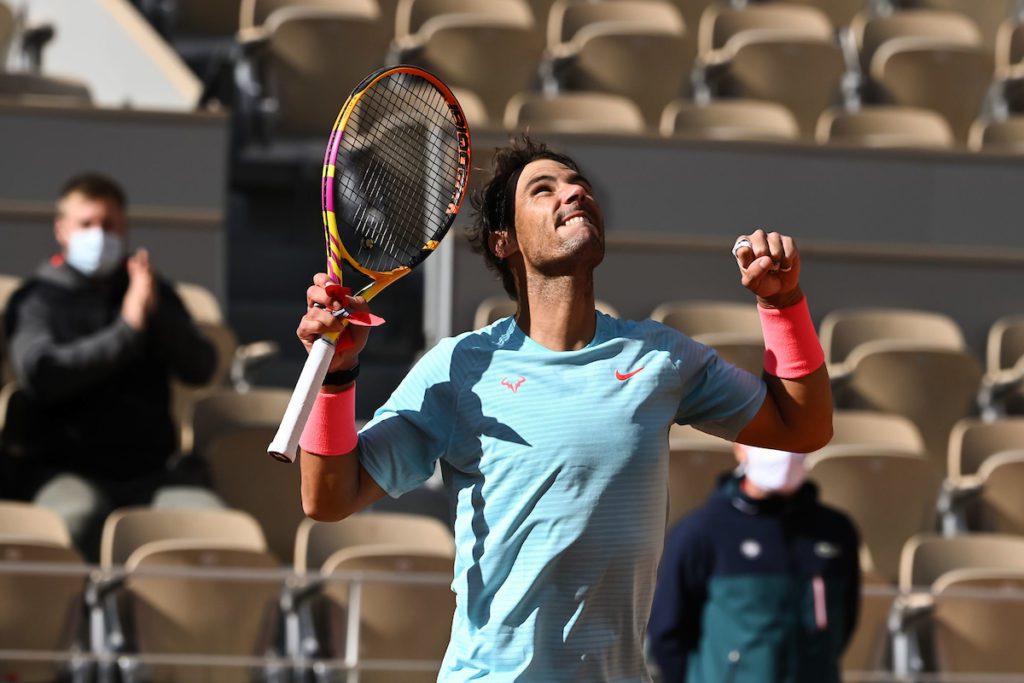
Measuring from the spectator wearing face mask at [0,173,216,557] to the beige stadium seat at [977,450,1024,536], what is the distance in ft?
9.63

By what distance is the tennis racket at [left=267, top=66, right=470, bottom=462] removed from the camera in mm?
2699

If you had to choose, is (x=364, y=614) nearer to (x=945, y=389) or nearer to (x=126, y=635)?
(x=126, y=635)

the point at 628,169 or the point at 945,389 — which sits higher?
the point at 628,169

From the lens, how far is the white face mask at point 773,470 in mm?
5562

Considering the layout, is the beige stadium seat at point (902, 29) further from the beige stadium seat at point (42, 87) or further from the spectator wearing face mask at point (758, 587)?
the spectator wearing face mask at point (758, 587)

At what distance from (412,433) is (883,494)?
4.17 meters

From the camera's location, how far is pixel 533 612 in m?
2.72

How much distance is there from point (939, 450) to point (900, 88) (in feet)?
9.33

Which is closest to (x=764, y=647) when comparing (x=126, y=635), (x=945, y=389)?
(x=126, y=635)

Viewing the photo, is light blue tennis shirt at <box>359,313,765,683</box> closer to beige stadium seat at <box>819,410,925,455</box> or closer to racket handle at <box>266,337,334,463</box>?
racket handle at <box>266,337,334,463</box>

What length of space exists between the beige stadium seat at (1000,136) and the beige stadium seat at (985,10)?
1.67 m

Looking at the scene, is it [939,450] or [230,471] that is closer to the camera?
[230,471]

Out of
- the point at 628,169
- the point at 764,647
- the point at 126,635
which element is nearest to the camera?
the point at 764,647

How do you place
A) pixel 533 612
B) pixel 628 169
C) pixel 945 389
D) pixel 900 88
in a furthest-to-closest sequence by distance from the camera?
pixel 900 88 → pixel 628 169 → pixel 945 389 → pixel 533 612
